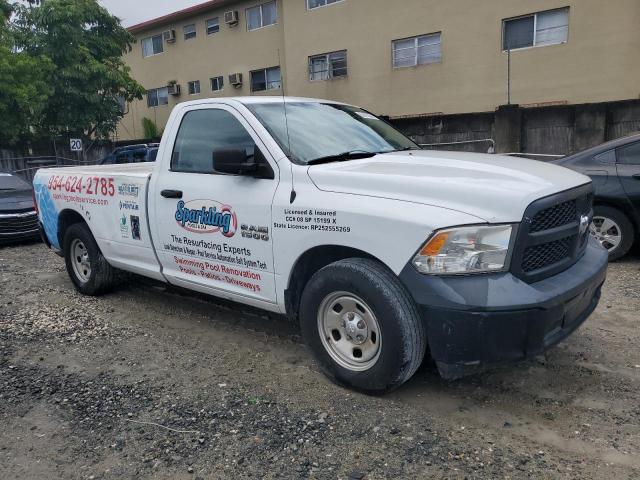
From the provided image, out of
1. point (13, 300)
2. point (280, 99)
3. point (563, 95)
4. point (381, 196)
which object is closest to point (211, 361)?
point (381, 196)

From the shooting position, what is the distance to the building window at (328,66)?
19625 mm

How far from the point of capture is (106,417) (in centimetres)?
327

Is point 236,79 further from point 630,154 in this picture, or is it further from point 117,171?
point 630,154

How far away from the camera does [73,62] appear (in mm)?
19500

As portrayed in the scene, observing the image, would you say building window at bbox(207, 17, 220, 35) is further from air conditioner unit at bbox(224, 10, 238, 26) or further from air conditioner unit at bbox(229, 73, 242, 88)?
air conditioner unit at bbox(229, 73, 242, 88)

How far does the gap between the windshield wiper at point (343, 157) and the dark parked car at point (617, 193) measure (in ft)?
11.8

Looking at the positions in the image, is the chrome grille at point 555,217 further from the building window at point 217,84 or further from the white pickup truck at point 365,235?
the building window at point 217,84

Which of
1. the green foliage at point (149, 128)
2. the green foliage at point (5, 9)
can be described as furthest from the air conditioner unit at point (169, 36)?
the green foliage at point (5, 9)

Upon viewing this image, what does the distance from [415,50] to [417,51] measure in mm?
91

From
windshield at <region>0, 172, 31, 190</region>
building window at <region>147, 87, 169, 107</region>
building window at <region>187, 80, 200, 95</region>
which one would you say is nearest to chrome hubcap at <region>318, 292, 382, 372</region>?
windshield at <region>0, 172, 31, 190</region>

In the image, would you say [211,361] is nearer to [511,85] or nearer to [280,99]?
[280,99]

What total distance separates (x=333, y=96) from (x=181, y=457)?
18.6 meters

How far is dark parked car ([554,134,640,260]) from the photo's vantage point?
5.98 m

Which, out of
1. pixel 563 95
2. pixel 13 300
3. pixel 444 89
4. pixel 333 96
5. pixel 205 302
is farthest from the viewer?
pixel 333 96
